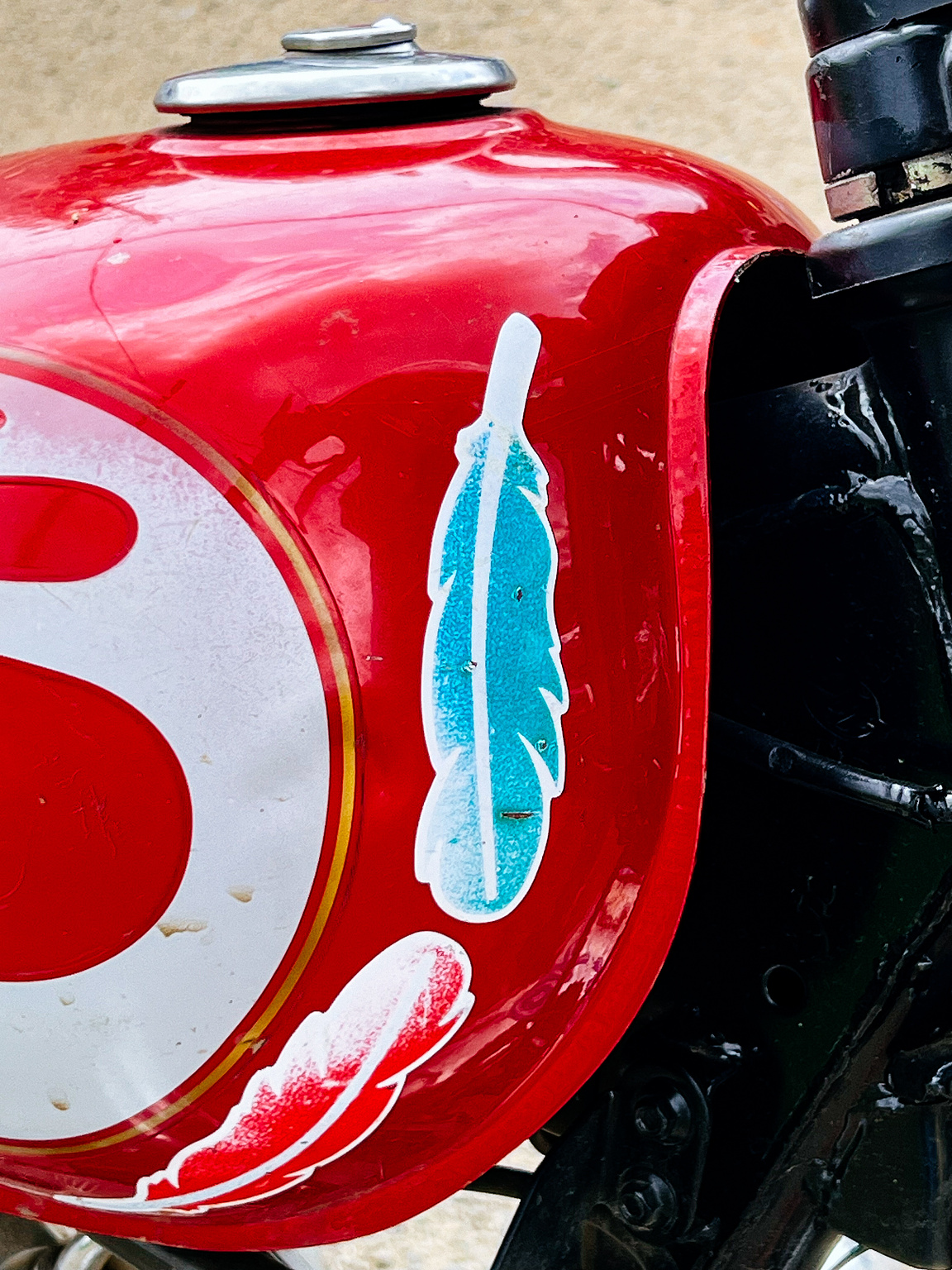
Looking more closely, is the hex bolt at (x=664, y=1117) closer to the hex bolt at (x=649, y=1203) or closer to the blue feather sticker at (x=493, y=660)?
the hex bolt at (x=649, y=1203)

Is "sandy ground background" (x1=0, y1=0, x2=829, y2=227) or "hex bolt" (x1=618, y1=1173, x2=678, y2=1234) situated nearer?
"hex bolt" (x1=618, y1=1173, x2=678, y2=1234)

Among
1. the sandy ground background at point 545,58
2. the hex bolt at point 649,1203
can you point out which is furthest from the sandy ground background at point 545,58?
the hex bolt at point 649,1203

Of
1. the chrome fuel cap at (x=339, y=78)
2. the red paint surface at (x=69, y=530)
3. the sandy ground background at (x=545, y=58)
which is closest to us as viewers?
the red paint surface at (x=69, y=530)

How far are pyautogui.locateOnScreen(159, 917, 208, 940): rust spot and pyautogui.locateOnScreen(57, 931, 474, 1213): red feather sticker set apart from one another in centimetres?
8

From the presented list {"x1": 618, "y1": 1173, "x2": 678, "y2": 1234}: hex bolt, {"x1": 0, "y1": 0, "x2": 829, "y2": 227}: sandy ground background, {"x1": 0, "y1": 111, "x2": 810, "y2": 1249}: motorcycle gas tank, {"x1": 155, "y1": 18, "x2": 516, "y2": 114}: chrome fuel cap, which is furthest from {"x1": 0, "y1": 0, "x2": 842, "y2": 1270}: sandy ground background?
{"x1": 618, "y1": 1173, "x2": 678, "y2": 1234}: hex bolt

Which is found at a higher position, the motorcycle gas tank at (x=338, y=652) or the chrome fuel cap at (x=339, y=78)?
the chrome fuel cap at (x=339, y=78)

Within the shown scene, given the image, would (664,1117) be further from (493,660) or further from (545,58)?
(545,58)

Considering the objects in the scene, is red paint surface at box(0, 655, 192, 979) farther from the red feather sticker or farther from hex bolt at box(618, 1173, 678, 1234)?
hex bolt at box(618, 1173, 678, 1234)

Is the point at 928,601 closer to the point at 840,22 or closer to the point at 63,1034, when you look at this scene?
the point at 840,22

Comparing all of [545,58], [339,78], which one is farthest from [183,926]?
[545,58]

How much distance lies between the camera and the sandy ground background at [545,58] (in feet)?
12.3

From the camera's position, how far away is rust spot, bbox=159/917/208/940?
83 cm

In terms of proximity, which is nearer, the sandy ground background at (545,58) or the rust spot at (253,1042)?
the rust spot at (253,1042)

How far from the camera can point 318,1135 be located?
888mm
